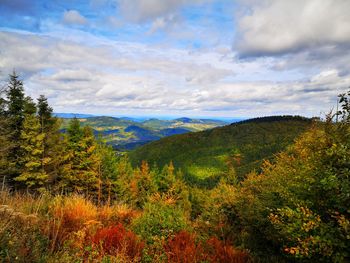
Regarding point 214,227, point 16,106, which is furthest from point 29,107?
point 214,227

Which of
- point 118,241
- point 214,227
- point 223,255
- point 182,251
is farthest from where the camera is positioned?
point 214,227

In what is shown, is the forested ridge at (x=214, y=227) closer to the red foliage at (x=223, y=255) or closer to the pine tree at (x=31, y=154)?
the red foliage at (x=223, y=255)

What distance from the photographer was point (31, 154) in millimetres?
26594

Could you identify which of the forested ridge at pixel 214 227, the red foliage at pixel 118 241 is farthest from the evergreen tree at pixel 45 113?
the red foliage at pixel 118 241

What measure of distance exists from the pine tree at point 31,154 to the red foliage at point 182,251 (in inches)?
951

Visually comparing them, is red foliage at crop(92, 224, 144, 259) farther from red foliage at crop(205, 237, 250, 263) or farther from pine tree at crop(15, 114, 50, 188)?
pine tree at crop(15, 114, 50, 188)

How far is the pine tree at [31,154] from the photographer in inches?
1017

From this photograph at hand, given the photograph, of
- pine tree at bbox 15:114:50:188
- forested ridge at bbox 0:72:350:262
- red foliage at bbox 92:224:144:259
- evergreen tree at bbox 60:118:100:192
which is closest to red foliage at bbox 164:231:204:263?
forested ridge at bbox 0:72:350:262

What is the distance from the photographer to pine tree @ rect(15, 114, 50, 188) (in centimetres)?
2584

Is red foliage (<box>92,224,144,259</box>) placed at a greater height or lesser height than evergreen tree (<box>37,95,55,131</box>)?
lesser

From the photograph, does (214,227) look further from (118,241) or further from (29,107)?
(29,107)

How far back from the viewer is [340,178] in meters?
5.58

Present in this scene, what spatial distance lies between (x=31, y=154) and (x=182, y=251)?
85.0 feet

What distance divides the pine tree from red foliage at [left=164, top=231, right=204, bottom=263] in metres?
24.2
